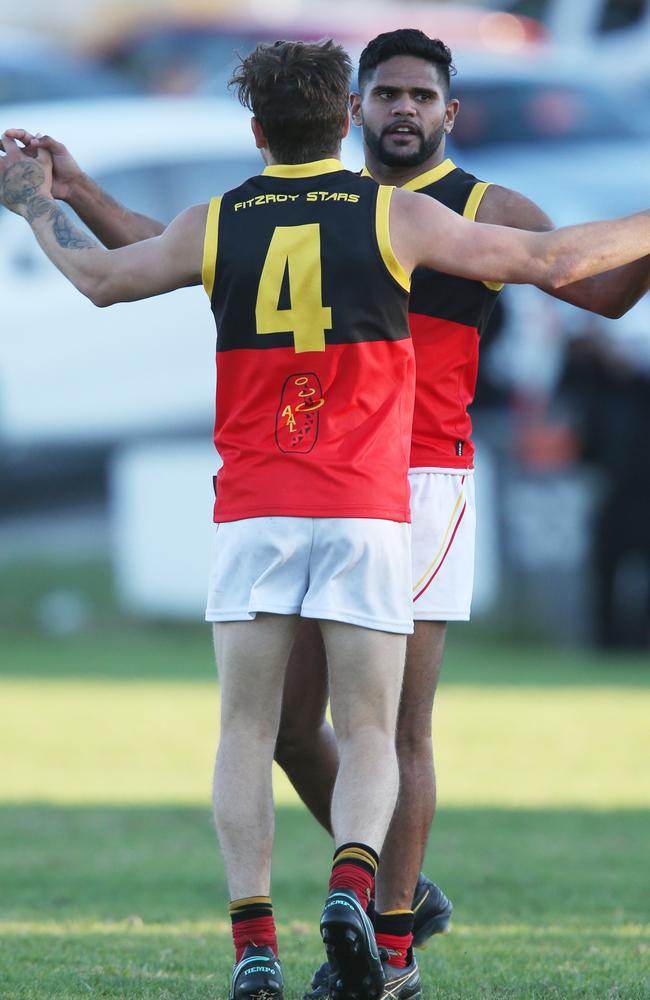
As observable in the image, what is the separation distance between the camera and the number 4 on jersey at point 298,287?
4406mm

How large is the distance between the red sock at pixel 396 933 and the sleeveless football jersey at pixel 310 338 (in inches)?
45.7

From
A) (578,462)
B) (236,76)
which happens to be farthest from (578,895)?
(578,462)

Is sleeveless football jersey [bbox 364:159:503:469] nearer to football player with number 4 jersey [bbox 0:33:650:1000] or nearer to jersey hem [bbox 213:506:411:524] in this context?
football player with number 4 jersey [bbox 0:33:650:1000]

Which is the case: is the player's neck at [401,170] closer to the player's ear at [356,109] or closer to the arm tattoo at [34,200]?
the player's ear at [356,109]

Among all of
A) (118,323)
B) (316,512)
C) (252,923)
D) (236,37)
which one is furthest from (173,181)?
(252,923)

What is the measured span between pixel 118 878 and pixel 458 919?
1627 mm

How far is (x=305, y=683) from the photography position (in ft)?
16.4

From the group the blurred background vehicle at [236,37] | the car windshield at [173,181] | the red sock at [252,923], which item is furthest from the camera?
the blurred background vehicle at [236,37]

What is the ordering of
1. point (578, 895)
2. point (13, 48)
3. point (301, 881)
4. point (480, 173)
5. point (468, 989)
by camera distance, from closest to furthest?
point (468, 989) < point (578, 895) < point (301, 881) < point (480, 173) < point (13, 48)

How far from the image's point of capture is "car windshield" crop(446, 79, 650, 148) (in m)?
16.7

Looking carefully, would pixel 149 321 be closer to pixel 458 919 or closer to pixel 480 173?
pixel 480 173

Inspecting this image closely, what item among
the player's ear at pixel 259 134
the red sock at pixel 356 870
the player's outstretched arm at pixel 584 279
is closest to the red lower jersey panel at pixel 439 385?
the player's outstretched arm at pixel 584 279

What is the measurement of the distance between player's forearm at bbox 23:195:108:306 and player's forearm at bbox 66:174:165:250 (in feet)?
0.87

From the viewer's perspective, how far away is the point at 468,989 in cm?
486
